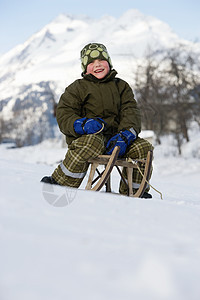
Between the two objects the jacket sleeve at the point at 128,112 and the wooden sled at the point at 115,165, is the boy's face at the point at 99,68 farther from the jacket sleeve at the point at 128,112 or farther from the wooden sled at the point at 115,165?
the wooden sled at the point at 115,165

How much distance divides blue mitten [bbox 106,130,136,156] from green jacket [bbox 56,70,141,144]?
103 millimetres

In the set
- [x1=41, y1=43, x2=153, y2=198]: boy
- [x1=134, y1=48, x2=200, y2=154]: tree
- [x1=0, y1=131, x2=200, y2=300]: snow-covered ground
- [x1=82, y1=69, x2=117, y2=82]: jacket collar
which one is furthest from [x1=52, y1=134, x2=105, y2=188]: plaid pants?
[x1=134, y1=48, x2=200, y2=154]: tree

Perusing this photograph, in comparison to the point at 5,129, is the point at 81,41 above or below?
above

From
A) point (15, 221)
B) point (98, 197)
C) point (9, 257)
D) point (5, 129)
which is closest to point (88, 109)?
point (98, 197)

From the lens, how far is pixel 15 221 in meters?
1.04

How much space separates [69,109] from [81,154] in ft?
1.65

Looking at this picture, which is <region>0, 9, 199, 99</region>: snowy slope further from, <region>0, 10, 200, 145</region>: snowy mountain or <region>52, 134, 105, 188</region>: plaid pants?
<region>52, 134, 105, 188</region>: plaid pants

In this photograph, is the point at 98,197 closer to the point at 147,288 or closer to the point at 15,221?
the point at 15,221

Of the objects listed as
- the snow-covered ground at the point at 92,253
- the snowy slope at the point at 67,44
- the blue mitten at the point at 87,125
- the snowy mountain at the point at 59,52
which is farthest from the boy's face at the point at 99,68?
the snowy slope at the point at 67,44

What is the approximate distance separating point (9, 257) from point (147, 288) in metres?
0.35

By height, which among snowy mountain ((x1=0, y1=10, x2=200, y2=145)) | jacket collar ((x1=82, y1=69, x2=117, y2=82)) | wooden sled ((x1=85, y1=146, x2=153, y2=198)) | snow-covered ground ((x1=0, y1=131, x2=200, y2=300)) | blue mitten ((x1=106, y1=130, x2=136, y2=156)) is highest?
snowy mountain ((x1=0, y1=10, x2=200, y2=145))

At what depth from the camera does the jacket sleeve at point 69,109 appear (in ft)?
9.19

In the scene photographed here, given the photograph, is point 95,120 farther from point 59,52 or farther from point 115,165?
point 59,52

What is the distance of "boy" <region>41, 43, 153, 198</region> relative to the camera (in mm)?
2695
